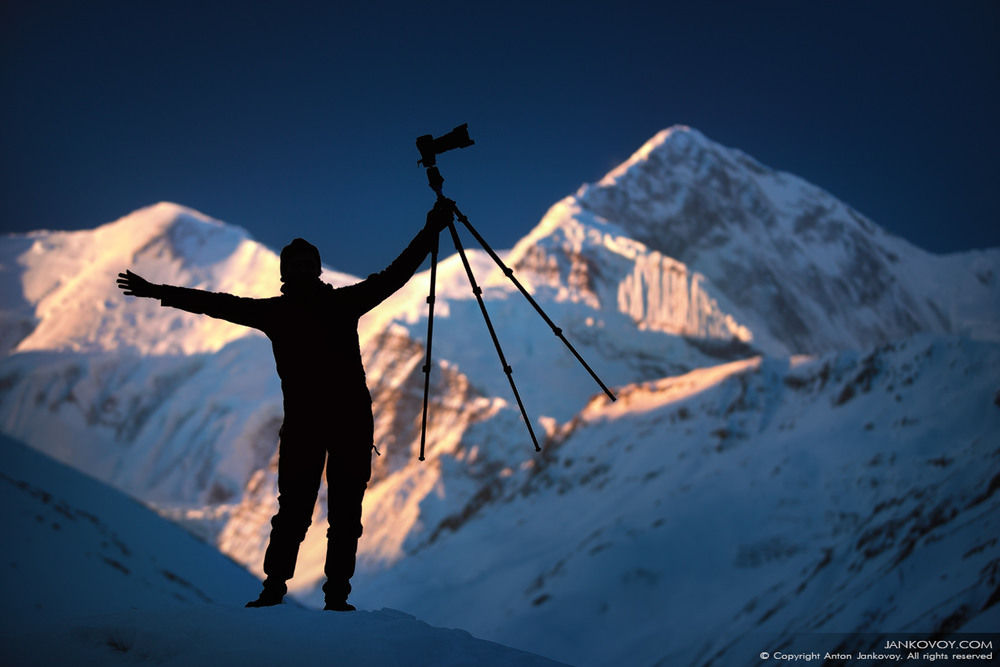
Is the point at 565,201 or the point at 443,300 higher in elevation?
the point at 565,201

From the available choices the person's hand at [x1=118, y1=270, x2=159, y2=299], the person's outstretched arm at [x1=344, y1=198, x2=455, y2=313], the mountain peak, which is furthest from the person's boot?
the mountain peak

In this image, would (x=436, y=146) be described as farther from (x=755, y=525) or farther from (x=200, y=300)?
(x=755, y=525)

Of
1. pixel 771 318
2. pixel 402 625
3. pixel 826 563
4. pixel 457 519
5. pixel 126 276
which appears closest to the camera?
pixel 402 625

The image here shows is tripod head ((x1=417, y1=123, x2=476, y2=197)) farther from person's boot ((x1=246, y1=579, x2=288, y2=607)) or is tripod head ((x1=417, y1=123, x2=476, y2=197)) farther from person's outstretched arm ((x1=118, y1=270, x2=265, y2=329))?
person's boot ((x1=246, y1=579, x2=288, y2=607))

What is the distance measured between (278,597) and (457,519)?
55112 mm

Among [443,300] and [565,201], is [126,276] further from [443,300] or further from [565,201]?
[565,201]

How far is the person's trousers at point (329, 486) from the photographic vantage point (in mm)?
5121

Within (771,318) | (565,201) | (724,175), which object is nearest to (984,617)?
(771,318)

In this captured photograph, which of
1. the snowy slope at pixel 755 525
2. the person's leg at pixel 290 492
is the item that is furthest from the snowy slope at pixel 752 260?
the person's leg at pixel 290 492

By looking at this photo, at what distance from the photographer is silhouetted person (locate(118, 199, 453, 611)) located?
16.7 ft

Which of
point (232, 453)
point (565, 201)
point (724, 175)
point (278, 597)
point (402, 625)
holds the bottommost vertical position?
point (402, 625)

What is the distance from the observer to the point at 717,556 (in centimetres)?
3244

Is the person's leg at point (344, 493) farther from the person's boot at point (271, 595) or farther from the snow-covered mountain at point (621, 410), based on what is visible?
the snow-covered mountain at point (621, 410)

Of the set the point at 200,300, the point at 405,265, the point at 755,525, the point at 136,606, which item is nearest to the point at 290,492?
the point at 200,300
